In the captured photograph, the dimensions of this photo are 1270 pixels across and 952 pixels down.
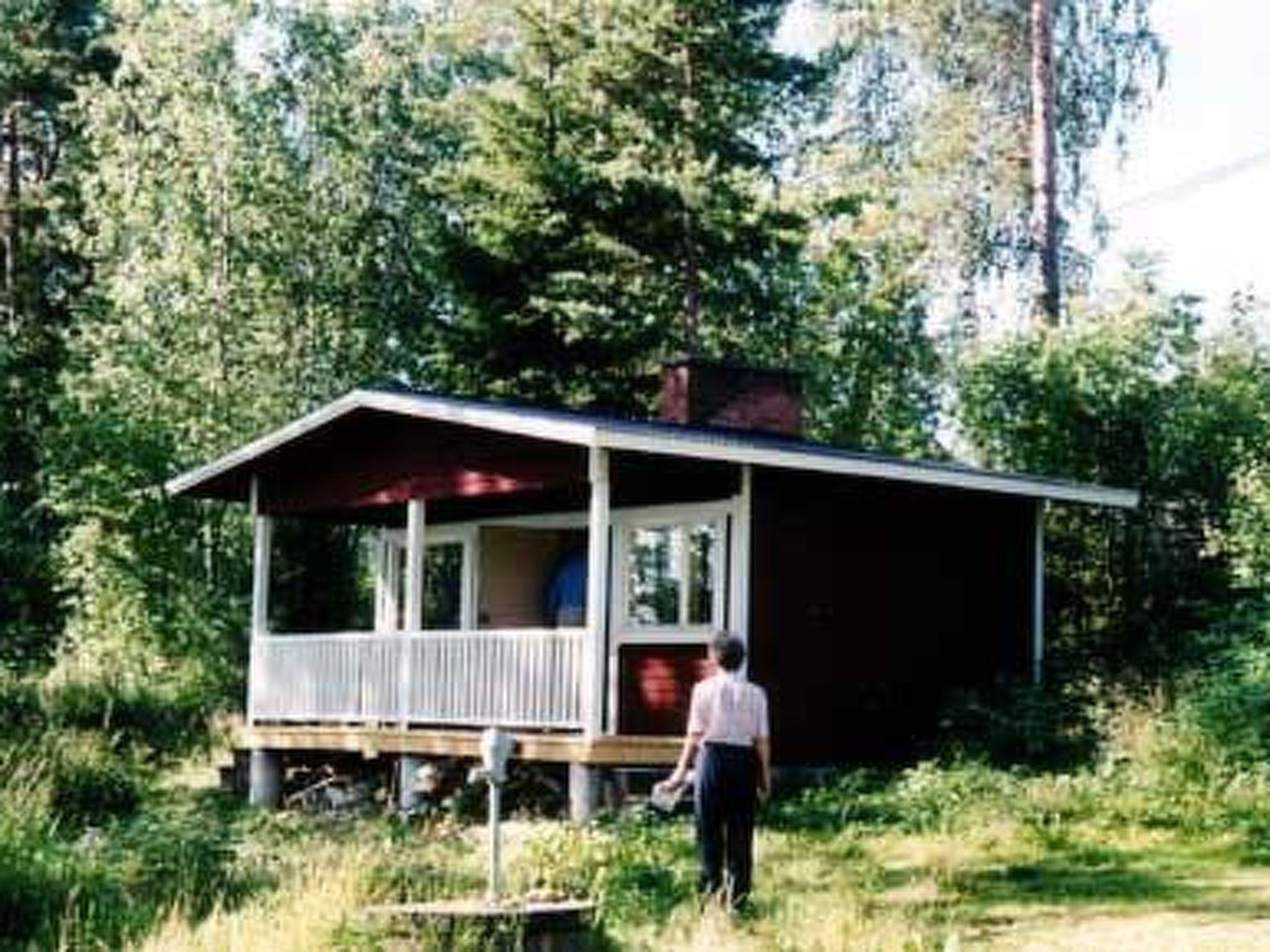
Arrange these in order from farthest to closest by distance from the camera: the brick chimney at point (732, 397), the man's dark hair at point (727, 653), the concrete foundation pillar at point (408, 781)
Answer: the brick chimney at point (732, 397), the concrete foundation pillar at point (408, 781), the man's dark hair at point (727, 653)

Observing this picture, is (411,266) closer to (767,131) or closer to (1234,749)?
(767,131)

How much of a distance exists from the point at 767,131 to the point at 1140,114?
6155 mm

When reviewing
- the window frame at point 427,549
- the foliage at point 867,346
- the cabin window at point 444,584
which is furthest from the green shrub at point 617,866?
the foliage at point 867,346

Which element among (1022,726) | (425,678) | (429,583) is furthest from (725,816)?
(429,583)

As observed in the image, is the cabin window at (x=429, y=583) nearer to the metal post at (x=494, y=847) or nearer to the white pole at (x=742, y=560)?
the white pole at (x=742, y=560)

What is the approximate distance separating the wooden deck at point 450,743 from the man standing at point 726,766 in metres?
5.14

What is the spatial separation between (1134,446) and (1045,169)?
7.77 meters

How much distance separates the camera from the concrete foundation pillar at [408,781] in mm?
17641

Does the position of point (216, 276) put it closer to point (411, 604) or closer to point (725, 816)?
point (411, 604)

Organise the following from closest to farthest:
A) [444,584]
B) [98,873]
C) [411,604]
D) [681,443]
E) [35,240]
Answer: [98,873]
[681,443]
[411,604]
[444,584]
[35,240]

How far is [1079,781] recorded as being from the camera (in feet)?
48.6

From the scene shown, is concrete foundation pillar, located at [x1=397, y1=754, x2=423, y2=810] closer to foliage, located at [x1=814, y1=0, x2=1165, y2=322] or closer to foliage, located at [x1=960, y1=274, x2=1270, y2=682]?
foliage, located at [x1=960, y1=274, x2=1270, y2=682]

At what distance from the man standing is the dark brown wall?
19.2 feet

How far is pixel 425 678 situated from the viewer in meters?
17.9
